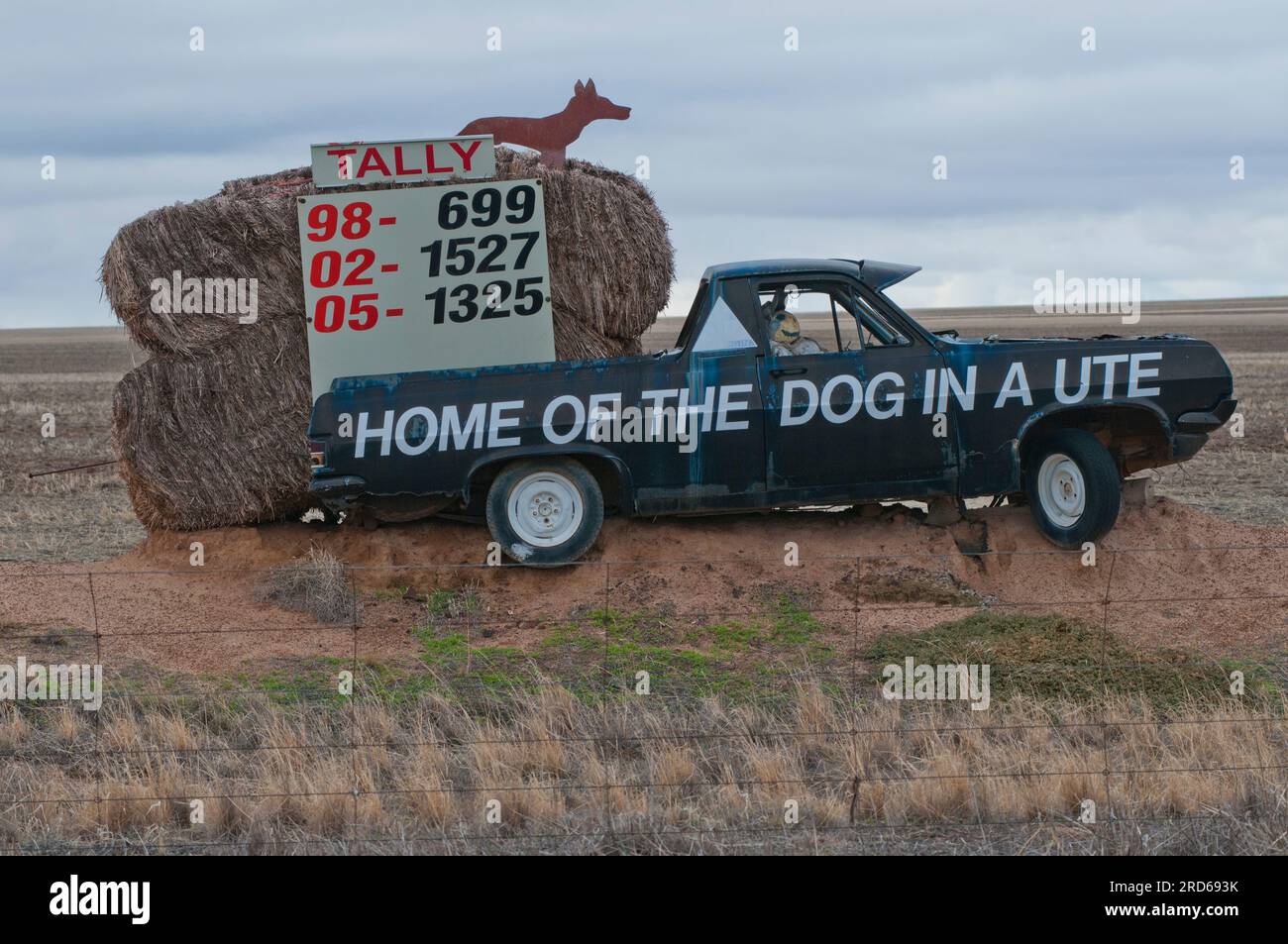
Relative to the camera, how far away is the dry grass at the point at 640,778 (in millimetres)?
7031

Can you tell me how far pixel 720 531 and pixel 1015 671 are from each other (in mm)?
2622

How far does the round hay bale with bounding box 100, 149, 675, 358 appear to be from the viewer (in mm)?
11875

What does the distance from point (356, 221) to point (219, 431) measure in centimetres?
188

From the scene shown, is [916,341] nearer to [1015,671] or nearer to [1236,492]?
[1015,671]

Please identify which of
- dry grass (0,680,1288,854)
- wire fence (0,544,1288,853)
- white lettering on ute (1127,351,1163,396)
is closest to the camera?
dry grass (0,680,1288,854)

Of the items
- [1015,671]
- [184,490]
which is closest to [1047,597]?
[1015,671]

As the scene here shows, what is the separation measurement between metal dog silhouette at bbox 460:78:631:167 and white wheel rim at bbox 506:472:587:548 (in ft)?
9.63

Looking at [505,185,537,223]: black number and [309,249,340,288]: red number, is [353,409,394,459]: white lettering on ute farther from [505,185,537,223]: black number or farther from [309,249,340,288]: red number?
[505,185,537,223]: black number

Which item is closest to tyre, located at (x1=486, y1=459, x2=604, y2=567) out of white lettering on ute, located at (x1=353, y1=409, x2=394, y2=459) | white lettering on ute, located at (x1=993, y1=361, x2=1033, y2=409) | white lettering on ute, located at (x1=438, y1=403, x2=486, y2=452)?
white lettering on ute, located at (x1=438, y1=403, x2=486, y2=452)

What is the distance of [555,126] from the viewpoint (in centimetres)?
1264

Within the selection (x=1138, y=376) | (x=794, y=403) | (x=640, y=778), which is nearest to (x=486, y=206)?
(x=794, y=403)

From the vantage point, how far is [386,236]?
11.8m

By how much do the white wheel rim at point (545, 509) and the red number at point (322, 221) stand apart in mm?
2544

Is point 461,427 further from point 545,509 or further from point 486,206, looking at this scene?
point 486,206
